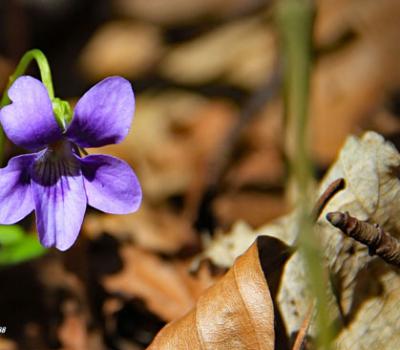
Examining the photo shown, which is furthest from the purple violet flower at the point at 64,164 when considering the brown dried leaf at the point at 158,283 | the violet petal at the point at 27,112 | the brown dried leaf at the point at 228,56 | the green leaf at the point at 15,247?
the brown dried leaf at the point at 228,56

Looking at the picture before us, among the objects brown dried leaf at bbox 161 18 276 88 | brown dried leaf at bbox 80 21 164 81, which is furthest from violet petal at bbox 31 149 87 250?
brown dried leaf at bbox 80 21 164 81

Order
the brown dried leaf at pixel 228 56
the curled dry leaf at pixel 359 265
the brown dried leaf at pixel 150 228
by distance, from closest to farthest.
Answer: the curled dry leaf at pixel 359 265 → the brown dried leaf at pixel 150 228 → the brown dried leaf at pixel 228 56

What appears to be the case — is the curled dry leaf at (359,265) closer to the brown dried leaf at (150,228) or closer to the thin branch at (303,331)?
the thin branch at (303,331)

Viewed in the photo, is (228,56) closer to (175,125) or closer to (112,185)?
(175,125)

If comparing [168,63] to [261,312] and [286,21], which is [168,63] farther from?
[286,21]

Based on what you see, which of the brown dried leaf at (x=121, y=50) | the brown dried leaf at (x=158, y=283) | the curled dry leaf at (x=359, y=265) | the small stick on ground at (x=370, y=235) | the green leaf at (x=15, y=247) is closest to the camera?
the small stick on ground at (x=370, y=235)

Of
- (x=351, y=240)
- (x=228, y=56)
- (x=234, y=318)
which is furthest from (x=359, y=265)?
(x=228, y=56)
